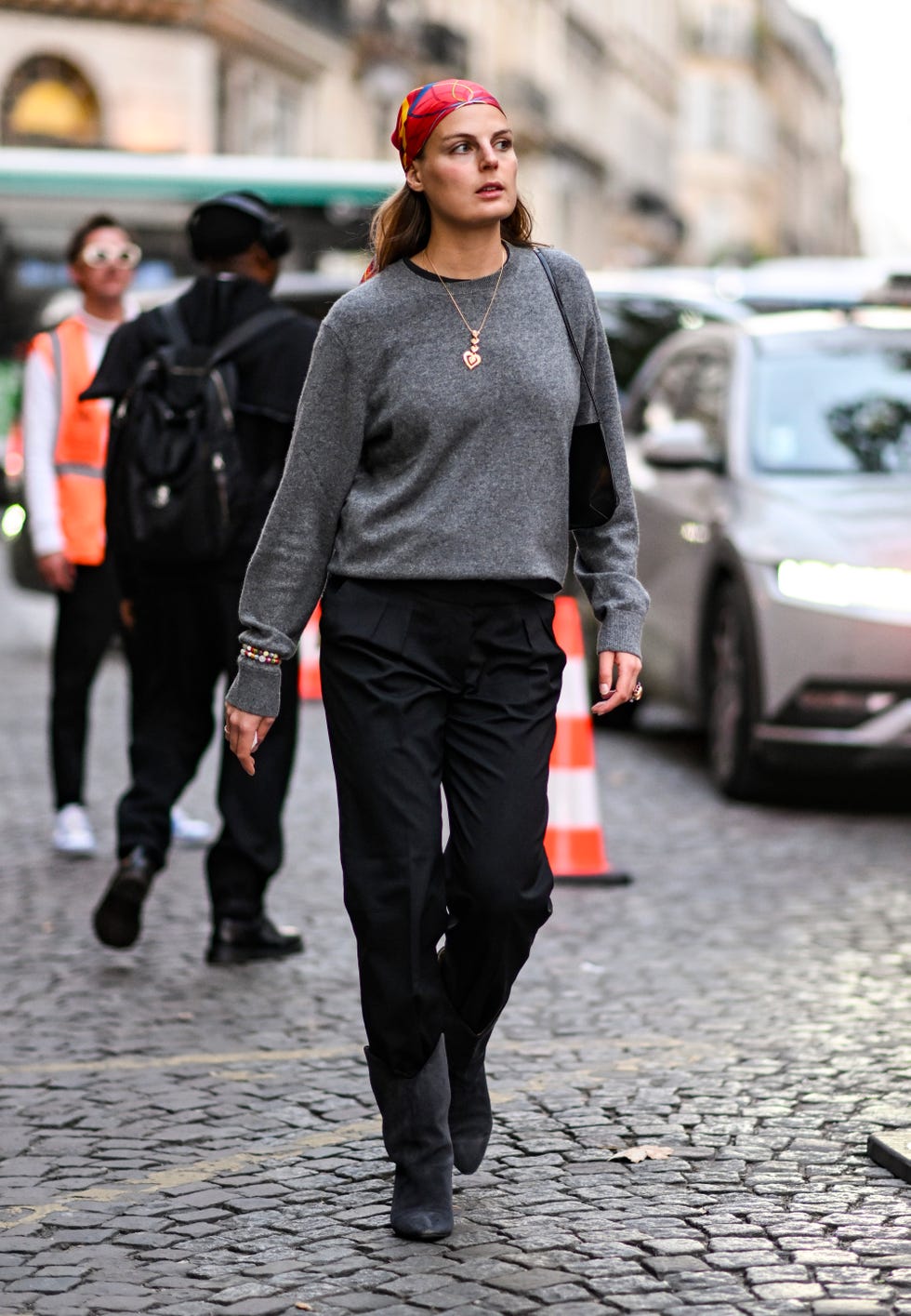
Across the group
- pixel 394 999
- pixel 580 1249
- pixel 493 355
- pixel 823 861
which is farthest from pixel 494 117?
pixel 823 861

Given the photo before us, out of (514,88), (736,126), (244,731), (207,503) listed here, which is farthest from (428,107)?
(736,126)

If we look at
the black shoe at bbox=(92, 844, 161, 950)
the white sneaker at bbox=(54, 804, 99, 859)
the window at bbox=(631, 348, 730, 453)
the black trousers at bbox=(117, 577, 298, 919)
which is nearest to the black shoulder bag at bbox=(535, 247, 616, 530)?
the black trousers at bbox=(117, 577, 298, 919)

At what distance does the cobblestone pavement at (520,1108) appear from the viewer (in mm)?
3814

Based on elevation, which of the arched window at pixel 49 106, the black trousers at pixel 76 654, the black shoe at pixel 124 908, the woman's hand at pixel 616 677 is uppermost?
the arched window at pixel 49 106

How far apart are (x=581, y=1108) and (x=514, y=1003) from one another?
102 cm

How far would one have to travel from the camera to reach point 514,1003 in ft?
19.2

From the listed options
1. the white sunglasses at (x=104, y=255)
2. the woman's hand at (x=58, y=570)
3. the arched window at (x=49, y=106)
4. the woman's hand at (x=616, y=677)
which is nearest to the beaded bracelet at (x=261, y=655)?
the woman's hand at (x=616, y=677)

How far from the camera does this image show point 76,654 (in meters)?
7.61

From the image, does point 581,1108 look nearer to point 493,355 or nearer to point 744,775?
point 493,355

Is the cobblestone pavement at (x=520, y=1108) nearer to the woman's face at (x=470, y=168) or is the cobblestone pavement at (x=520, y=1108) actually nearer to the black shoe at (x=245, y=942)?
the black shoe at (x=245, y=942)

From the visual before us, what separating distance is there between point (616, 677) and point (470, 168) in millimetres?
881

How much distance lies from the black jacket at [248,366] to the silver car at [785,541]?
2.81 meters

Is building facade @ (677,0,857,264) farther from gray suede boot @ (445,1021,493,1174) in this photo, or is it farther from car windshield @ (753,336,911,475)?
gray suede boot @ (445,1021,493,1174)

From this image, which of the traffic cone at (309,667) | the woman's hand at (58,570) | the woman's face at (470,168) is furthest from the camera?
the traffic cone at (309,667)
